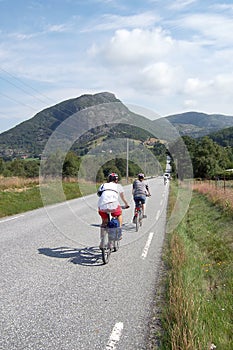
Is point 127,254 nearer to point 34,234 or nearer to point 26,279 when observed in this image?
point 26,279

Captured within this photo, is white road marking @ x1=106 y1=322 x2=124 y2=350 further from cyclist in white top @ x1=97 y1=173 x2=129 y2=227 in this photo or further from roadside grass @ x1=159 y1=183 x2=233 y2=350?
cyclist in white top @ x1=97 y1=173 x2=129 y2=227

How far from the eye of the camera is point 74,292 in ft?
18.4

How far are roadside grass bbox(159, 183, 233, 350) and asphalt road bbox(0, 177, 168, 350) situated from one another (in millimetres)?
342

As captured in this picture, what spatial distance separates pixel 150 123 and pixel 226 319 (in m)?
9.12

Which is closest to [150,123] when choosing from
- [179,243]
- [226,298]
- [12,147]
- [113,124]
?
[113,124]

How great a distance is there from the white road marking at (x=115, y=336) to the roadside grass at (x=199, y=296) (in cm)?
49

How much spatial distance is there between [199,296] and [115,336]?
1.60m

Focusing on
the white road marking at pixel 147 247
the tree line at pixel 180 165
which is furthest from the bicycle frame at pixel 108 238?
the tree line at pixel 180 165

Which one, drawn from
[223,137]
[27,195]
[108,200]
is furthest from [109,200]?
[223,137]

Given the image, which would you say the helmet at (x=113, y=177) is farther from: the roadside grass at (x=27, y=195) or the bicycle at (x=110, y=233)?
the roadside grass at (x=27, y=195)

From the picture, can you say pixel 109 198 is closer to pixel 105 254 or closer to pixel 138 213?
pixel 105 254

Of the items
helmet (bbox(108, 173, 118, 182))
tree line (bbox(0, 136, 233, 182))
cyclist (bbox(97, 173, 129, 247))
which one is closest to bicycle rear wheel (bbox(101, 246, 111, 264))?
cyclist (bbox(97, 173, 129, 247))

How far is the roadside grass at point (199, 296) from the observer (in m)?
3.70

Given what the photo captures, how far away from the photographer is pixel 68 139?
14.5 metres
